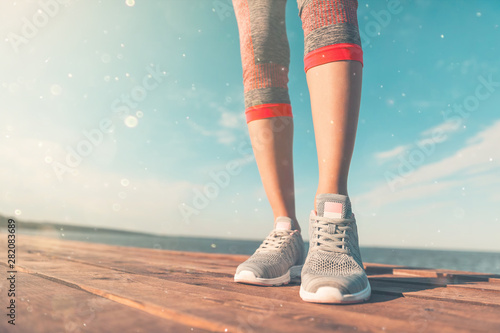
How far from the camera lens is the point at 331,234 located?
97 cm

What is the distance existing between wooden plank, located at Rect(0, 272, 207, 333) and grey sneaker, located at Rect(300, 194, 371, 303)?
1.28 ft

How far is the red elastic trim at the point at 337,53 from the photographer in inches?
39.4

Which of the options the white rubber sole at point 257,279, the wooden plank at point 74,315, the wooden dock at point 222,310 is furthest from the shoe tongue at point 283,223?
→ the wooden plank at point 74,315

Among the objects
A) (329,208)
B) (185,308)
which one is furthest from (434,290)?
(185,308)

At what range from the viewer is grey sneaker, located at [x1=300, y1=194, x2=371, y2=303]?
75 centimetres

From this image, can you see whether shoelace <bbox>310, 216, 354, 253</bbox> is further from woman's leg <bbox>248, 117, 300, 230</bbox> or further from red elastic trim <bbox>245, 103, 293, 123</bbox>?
red elastic trim <bbox>245, 103, 293, 123</bbox>

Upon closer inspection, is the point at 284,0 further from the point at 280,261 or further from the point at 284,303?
the point at 284,303

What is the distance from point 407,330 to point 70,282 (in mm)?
819

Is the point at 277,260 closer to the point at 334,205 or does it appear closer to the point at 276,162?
the point at 334,205

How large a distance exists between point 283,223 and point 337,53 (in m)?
0.70

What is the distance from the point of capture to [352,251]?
954 millimetres

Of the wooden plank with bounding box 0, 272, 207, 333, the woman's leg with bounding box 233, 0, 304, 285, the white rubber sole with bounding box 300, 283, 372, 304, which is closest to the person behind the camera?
the wooden plank with bounding box 0, 272, 207, 333

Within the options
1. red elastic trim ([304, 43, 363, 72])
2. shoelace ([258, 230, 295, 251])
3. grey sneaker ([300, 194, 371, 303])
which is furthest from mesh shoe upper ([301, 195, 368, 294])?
red elastic trim ([304, 43, 363, 72])

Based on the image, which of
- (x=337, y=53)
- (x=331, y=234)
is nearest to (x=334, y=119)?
(x=337, y=53)
